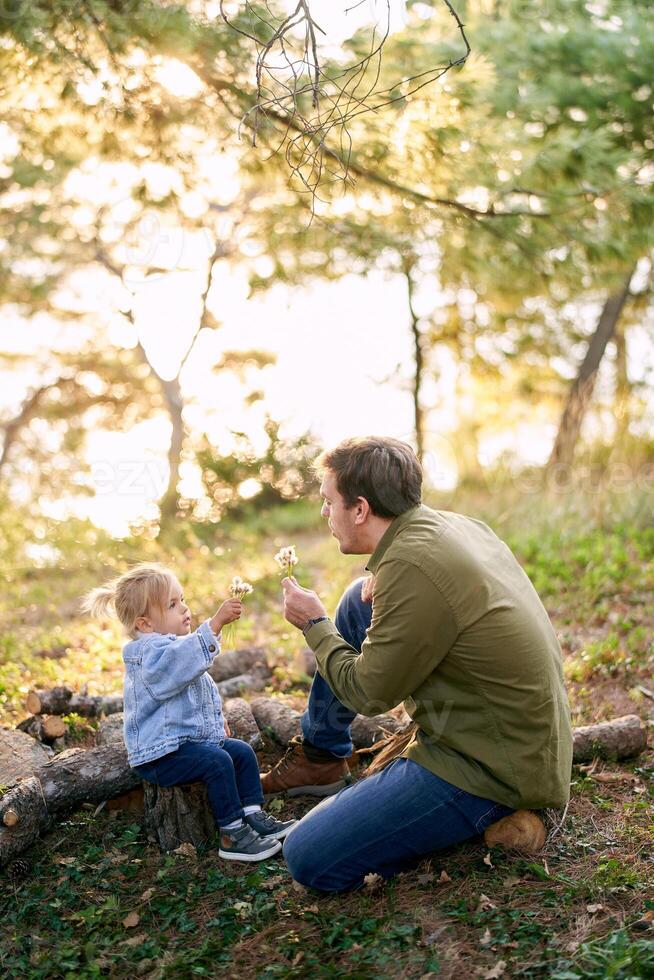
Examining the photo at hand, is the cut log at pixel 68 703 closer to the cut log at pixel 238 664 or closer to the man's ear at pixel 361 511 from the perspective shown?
the cut log at pixel 238 664

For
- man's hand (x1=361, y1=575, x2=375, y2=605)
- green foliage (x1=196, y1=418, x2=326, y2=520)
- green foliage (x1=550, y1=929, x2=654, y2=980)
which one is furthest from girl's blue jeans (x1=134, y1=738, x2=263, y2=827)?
green foliage (x1=196, y1=418, x2=326, y2=520)

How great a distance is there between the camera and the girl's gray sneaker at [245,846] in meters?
3.10

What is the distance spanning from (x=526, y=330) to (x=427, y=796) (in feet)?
29.7

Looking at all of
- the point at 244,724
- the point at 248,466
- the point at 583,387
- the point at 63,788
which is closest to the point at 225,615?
the point at 244,724

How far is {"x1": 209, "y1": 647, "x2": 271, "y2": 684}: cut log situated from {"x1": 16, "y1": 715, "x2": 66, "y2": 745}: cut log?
98 cm

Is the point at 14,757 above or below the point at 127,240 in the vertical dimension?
below

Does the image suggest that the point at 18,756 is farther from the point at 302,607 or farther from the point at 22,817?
the point at 302,607

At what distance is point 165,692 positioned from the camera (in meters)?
3.12

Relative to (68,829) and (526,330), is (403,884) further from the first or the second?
(526,330)

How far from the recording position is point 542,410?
11961 mm

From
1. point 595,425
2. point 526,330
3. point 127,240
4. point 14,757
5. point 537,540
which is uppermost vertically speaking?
point 127,240

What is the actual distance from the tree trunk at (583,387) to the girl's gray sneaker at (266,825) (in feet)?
19.4

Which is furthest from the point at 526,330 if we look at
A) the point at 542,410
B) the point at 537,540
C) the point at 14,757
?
the point at 14,757

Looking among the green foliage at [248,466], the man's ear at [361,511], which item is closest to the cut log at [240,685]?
the man's ear at [361,511]
